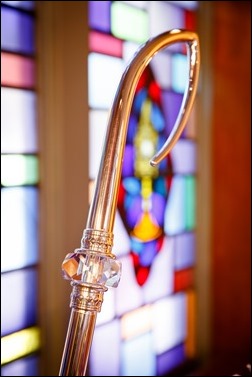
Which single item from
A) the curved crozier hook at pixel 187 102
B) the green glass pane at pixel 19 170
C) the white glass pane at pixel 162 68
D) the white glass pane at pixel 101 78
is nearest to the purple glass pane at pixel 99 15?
the white glass pane at pixel 101 78

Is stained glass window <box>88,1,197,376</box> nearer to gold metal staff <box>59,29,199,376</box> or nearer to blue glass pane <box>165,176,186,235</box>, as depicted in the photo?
blue glass pane <box>165,176,186,235</box>

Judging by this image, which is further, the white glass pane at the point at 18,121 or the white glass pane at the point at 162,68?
the white glass pane at the point at 162,68

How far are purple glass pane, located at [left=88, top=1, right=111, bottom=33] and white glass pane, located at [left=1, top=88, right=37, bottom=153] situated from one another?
538 mm

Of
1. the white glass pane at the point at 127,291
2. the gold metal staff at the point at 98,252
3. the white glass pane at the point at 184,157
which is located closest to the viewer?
the gold metal staff at the point at 98,252

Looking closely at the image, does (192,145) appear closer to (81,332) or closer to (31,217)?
(31,217)

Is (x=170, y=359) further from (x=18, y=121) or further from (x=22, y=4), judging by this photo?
(x=22, y=4)

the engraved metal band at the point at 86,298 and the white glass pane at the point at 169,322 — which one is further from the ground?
the engraved metal band at the point at 86,298

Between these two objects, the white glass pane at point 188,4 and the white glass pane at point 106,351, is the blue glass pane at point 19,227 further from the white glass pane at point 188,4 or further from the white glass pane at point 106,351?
the white glass pane at point 188,4

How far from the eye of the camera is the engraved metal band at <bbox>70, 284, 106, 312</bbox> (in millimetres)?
699

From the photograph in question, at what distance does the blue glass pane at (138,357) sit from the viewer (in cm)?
302

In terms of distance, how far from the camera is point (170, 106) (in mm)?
3389

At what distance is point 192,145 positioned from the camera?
143 inches

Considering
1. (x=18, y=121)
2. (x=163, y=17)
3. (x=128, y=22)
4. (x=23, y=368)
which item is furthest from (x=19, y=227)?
(x=163, y=17)

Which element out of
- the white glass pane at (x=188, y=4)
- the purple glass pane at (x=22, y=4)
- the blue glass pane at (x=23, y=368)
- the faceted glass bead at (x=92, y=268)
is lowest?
the blue glass pane at (x=23, y=368)
